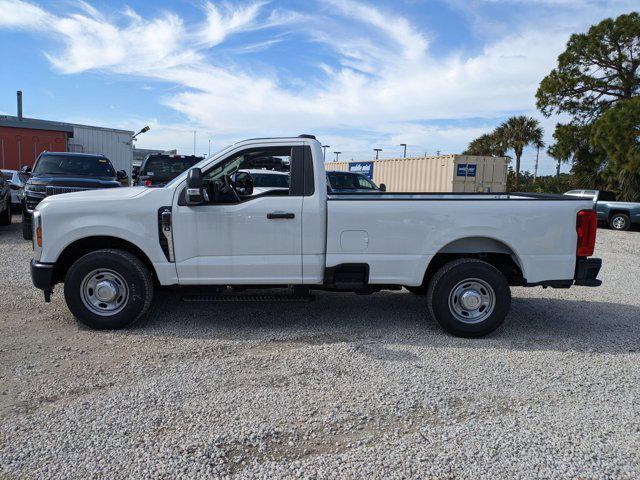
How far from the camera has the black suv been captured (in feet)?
36.8

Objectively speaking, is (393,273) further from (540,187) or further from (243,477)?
(540,187)

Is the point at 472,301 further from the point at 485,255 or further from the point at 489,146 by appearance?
the point at 489,146

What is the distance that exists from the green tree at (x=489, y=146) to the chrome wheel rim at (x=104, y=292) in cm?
3713

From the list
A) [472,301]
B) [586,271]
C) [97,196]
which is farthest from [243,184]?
[586,271]

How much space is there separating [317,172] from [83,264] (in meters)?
2.44

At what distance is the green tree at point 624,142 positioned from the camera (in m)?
24.2

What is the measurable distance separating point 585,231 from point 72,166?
11133mm

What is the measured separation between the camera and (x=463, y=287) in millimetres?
5273

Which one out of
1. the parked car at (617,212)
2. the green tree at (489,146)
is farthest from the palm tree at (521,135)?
the parked car at (617,212)

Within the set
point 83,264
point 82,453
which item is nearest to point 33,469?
point 82,453

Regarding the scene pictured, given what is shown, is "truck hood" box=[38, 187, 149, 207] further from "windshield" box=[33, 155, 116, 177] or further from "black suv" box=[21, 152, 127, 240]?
"windshield" box=[33, 155, 116, 177]

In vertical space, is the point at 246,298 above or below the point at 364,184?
below

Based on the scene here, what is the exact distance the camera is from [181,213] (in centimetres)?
510

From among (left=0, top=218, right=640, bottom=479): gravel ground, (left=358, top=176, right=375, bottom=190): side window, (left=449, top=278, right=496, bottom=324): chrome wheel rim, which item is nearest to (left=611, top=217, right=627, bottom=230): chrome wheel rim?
(left=358, top=176, right=375, bottom=190): side window
